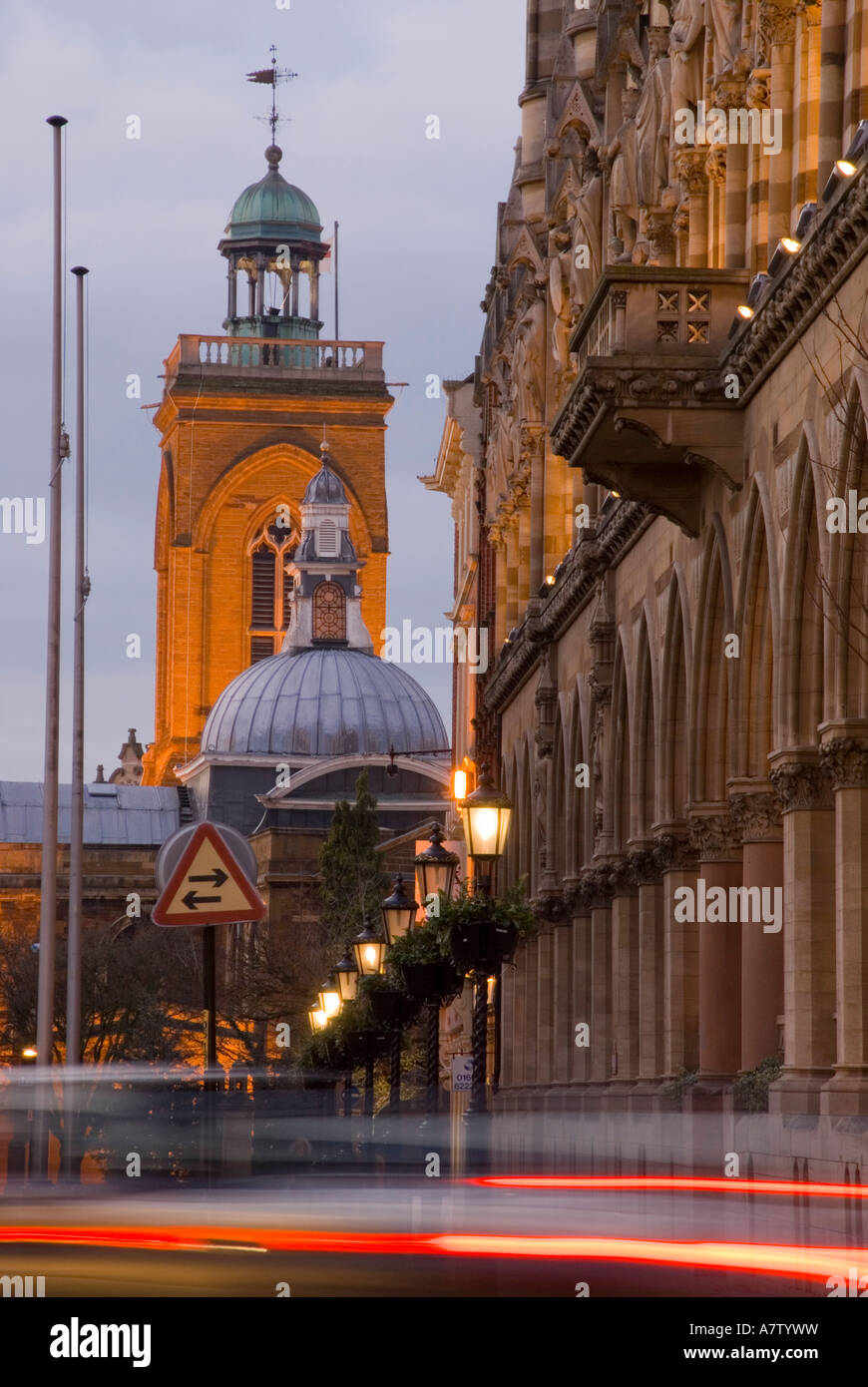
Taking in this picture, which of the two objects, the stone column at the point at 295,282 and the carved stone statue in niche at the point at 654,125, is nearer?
the carved stone statue in niche at the point at 654,125

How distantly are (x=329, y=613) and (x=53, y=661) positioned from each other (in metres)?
95.9

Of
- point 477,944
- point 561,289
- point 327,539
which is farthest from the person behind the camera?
point 327,539

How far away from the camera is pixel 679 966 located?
1463 inches

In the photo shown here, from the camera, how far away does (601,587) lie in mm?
44656

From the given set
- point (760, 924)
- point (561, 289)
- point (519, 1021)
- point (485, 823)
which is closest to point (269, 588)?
point (519, 1021)

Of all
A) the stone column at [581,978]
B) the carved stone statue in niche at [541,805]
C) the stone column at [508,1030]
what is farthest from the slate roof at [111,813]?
the stone column at [581,978]

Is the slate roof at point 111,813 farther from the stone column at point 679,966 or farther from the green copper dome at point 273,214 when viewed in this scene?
the stone column at point 679,966

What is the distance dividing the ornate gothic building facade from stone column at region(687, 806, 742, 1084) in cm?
4

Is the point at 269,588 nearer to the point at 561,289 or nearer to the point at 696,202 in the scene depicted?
the point at 561,289

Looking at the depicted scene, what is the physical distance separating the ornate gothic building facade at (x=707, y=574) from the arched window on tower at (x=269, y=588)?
306 ft

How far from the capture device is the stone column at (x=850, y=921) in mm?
25625
